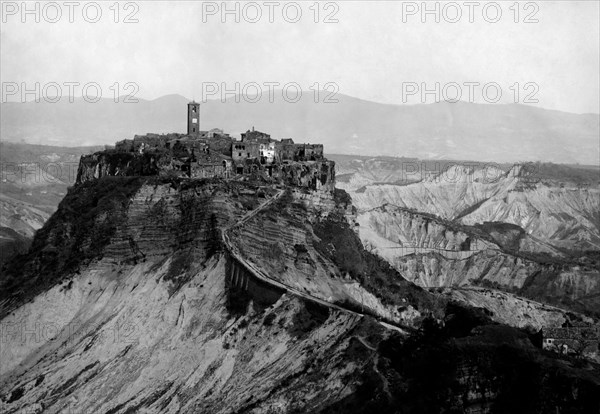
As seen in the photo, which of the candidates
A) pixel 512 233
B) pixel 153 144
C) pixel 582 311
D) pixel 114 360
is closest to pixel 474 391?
pixel 114 360

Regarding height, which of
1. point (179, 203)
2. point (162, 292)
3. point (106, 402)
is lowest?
point (106, 402)

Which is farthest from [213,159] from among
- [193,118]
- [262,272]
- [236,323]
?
[236,323]

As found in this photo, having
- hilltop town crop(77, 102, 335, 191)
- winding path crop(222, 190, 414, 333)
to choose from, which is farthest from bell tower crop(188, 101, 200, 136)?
winding path crop(222, 190, 414, 333)

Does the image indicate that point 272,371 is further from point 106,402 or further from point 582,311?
point 582,311

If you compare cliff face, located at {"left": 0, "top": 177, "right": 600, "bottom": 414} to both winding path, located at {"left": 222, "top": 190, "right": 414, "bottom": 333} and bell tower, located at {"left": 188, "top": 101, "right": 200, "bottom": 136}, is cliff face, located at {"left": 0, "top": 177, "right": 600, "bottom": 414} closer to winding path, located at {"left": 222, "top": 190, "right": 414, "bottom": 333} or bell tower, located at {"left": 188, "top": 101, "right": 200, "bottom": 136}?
winding path, located at {"left": 222, "top": 190, "right": 414, "bottom": 333}

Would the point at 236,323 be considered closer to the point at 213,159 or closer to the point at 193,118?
the point at 213,159

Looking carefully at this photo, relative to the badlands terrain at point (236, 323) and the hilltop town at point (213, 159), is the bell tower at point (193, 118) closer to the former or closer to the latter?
the hilltop town at point (213, 159)
